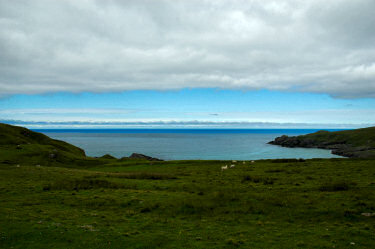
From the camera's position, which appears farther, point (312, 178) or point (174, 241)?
point (312, 178)

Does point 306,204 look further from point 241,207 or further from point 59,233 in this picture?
point 59,233

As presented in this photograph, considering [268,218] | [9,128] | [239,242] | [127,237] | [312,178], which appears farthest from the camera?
[9,128]

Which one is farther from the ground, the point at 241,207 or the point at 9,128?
the point at 9,128

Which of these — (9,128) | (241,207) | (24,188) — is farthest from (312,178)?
(9,128)

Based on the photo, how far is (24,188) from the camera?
30.9 m

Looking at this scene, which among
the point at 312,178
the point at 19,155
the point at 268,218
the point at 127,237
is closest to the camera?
the point at 127,237

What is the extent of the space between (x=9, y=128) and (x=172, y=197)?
4244 inches

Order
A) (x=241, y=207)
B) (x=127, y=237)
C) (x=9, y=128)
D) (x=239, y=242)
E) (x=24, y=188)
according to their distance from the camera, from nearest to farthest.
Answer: (x=239, y=242) → (x=127, y=237) → (x=241, y=207) → (x=24, y=188) → (x=9, y=128)

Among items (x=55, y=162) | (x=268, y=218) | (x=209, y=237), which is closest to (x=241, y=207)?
(x=268, y=218)

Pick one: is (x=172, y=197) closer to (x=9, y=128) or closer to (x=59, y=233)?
(x=59, y=233)

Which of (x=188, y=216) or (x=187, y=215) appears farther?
(x=187, y=215)

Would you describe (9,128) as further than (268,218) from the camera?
Yes

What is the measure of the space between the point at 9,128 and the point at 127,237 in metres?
114

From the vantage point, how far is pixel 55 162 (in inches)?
2803
